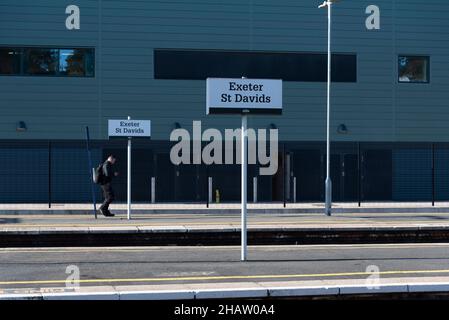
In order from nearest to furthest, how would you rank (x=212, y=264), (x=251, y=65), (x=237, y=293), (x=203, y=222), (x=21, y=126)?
(x=237, y=293) → (x=212, y=264) → (x=203, y=222) → (x=21, y=126) → (x=251, y=65)

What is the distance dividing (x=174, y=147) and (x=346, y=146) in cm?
720

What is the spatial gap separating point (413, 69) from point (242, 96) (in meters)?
23.3

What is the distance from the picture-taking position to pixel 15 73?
102ft

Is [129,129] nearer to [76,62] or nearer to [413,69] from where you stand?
[76,62]

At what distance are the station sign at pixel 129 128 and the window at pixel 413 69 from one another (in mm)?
15995

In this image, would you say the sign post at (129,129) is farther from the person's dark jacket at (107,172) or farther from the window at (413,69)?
the window at (413,69)

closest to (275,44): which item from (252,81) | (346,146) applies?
(346,146)

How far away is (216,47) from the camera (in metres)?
32.2

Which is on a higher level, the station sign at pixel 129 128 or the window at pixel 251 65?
the window at pixel 251 65

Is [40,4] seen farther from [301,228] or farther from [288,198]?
[301,228]

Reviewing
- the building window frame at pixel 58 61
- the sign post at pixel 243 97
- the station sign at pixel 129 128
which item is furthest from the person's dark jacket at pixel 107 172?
Result: the building window frame at pixel 58 61

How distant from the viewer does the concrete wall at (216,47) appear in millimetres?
31094

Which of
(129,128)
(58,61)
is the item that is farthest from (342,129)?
(129,128)

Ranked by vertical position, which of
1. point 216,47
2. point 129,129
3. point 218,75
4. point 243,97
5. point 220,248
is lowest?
point 220,248
